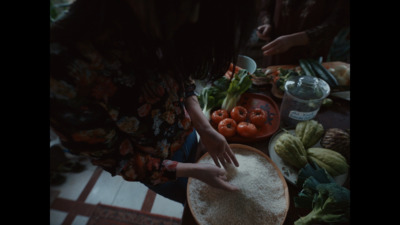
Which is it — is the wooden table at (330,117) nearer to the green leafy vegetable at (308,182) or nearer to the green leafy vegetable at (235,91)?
the green leafy vegetable at (308,182)

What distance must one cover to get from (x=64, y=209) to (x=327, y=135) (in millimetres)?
2676

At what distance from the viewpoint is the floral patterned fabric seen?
1.89ft

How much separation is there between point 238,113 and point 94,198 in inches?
78.0

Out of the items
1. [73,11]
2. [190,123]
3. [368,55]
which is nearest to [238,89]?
[190,123]

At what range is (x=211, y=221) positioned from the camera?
891mm

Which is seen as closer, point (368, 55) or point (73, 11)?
point (73, 11)

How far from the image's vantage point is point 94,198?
225cm

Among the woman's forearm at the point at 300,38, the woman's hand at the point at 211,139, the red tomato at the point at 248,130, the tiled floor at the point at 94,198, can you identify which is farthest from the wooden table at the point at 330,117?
the tiled floor at the point at 94,198

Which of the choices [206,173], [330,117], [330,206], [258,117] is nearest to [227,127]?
[258,117]

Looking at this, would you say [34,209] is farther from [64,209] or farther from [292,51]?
[292,51]

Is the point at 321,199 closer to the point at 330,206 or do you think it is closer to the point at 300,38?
the point at 330,206

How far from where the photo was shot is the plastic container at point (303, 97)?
1270mm

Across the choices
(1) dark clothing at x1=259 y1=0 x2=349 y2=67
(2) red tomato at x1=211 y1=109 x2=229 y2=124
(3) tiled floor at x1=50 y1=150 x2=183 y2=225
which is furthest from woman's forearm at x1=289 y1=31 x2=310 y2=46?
(3) tiled floor at x1=50 y1=150 x2=183 y2=225

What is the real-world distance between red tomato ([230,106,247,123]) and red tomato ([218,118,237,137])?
9 centimetres
